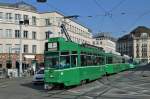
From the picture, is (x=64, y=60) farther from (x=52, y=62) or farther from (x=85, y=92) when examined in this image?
(x=85, y=92)

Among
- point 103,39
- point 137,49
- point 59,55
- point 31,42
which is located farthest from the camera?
point 137,49

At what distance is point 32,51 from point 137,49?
96454 mm

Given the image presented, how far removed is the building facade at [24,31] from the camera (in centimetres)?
8012

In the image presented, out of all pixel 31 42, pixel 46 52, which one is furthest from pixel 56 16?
pixel 46 52

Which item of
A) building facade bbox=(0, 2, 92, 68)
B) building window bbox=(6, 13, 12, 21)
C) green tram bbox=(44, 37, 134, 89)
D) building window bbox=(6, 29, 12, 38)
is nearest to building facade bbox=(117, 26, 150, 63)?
building facade bbox=(0, 2, 92, 68)

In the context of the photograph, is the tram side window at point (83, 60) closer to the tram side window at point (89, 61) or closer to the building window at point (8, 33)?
the tram side window at point (89, 61)

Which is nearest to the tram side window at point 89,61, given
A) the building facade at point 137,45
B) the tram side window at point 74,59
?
the tram side window at point 74,59

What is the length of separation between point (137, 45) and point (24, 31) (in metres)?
99.8

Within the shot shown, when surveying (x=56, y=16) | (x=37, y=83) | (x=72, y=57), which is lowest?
(x=37, y=83)

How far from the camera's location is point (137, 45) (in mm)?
176875

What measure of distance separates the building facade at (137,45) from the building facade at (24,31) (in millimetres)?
82762

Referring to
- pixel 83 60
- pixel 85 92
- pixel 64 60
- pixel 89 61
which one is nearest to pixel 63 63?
pixel 64 60

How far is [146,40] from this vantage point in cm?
17888

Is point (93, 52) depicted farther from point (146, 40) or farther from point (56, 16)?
point (146, 40)
